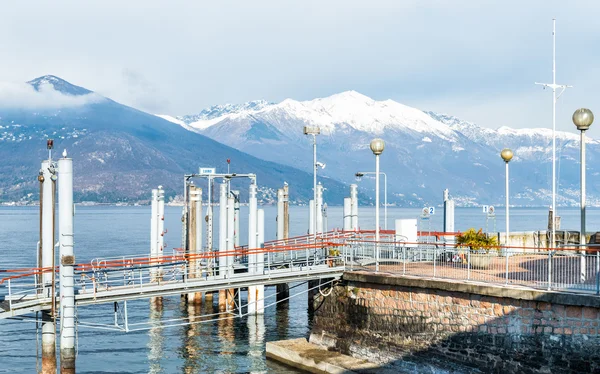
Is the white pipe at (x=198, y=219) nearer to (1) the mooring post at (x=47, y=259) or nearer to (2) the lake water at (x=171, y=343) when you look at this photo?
(2) the lake water at (x=171, y=343)

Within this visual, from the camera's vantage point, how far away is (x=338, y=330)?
1068 inches

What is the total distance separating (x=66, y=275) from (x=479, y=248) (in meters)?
15.5

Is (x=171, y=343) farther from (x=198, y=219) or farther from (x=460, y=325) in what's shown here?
(x=460, y=325)

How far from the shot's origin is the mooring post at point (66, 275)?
879 inches

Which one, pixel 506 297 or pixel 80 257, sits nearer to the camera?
pixel 506 297

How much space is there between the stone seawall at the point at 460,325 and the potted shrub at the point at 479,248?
2.83 meters

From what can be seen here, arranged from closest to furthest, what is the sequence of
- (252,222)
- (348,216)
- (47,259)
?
1. (47,259)
2. (252,222)
3. (348,216)

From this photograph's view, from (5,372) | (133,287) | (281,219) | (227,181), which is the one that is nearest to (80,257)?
(281,219)

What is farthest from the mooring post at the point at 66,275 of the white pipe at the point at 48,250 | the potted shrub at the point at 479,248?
the potted shrub at the point at 479,248

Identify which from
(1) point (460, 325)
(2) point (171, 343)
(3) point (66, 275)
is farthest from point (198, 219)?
(1) point (460, 325)

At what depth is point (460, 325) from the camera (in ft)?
→ 72.7

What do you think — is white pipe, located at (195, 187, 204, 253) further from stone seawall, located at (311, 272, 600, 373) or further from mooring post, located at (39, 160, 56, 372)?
mooring post, located at (39, 160, 56, 372)

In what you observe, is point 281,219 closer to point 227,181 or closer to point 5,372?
point 227,181

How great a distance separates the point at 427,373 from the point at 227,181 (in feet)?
68.9
